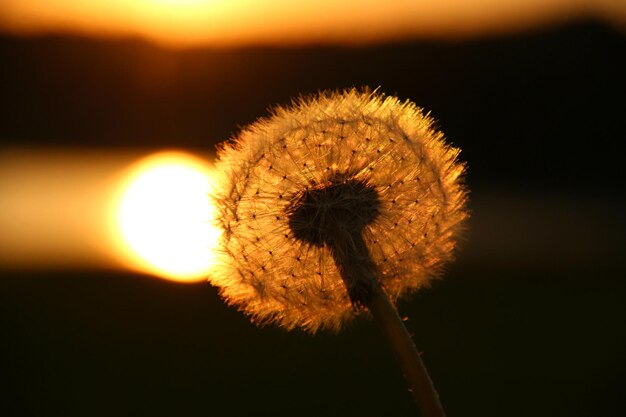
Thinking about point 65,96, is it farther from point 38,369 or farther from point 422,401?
point 422,401

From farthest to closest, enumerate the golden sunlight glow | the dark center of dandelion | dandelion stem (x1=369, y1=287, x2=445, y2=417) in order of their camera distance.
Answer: the golden sunlight glow → the dark center of dandelion → dandelion stem (x1=369, y1=287, x2=445, y2=417)

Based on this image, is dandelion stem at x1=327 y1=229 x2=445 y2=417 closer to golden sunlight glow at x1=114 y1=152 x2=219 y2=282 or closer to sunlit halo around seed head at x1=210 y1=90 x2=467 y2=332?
sunlit halo around seed head at x1=210 y1=90 x2=467 y2=332

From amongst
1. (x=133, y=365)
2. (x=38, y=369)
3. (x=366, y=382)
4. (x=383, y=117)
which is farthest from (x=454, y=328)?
(x=383, y=117)

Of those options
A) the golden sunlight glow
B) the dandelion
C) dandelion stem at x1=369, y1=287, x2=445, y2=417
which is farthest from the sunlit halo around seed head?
the golden sunlight glow

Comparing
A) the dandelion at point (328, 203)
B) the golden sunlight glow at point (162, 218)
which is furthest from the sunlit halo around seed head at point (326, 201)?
the golden sunlight glow at point (162, 218)

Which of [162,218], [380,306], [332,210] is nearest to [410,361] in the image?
[380,306]

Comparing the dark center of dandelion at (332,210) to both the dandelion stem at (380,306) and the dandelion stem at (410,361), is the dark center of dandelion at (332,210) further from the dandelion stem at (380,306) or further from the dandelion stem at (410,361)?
the dandelion stem at (410,361)
